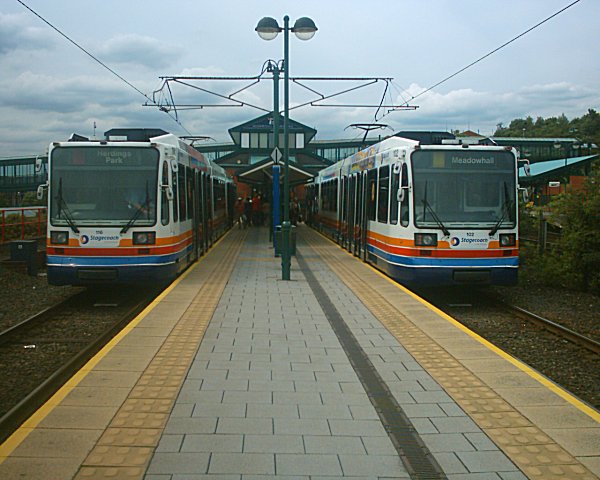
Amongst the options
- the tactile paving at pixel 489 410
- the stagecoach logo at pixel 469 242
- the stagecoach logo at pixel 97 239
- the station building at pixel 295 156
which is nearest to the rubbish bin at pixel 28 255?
the station building at pixel 295 156

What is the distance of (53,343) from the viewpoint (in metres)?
9.77

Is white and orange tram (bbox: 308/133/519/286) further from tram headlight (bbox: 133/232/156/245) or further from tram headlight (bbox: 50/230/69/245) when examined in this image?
tram headlight (bbox: 50/230/69/245)

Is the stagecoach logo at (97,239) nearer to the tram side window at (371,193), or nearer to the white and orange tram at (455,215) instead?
the white and orange tram at (455,215)

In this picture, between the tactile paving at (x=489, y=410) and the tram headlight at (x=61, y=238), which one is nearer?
the tactile paving at (x=489, y=410)

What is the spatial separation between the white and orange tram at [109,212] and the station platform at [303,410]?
3062 millimetres

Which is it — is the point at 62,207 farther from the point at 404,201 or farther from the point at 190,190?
the point at 404,201

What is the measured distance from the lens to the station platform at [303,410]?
4512 mm

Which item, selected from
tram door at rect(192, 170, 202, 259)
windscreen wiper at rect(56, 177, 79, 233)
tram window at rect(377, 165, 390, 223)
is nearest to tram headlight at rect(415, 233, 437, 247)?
tram window at rect(377, 165, 390, 223)

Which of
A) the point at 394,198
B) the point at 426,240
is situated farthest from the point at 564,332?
the point at 394,198

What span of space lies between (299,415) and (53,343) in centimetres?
543

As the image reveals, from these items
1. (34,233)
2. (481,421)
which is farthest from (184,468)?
(34,233)

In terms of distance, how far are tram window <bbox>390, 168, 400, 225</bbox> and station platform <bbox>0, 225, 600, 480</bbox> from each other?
3.67 m

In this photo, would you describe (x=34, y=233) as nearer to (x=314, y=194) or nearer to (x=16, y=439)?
(x=314, y=194)

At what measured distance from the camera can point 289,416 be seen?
5.52 meters
